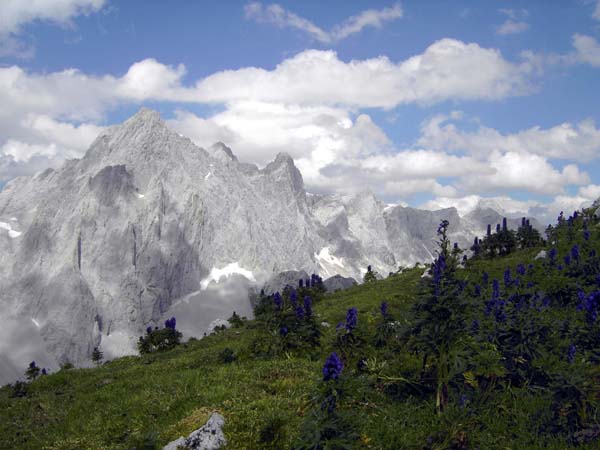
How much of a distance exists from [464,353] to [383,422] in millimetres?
2477

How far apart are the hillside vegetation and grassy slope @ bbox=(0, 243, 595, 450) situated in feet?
0.13

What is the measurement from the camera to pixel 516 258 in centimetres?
3700

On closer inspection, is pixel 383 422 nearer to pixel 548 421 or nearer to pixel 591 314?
pixel 548 421

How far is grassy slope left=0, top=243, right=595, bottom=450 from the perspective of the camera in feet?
32.2

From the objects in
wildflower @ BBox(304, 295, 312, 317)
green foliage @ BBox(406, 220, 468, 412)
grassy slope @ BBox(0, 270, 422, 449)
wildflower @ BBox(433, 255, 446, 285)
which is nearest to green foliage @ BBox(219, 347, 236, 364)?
grassy slope @ BBox(0, 270, 422, 449)

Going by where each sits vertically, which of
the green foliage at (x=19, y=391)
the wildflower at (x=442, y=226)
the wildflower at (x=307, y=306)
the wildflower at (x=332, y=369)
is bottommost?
the green foliage at (x=19, y=391)

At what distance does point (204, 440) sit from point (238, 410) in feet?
5.59

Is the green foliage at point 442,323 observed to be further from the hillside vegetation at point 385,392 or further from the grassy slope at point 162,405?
the grassy slope at point 162,405

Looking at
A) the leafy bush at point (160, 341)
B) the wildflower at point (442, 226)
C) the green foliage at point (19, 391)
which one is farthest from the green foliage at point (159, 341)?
the wildflower at point (442, 226)

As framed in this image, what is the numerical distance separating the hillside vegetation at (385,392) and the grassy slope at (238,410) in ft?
0.13

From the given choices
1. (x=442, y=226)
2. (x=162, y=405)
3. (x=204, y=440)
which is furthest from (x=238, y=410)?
(x=442, y=226)

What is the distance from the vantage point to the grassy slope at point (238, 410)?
981 centimetres

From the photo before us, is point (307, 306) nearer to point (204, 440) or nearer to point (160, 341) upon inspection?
point (204, 440)

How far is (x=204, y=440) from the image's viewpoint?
33.4 ft
